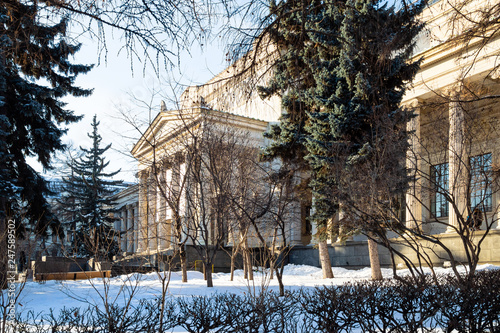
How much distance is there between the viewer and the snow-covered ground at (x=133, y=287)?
1148 centimetres

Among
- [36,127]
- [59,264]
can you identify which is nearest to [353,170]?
[36,127]

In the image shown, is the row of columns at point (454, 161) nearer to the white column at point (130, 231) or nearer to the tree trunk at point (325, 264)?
the tree trunk at point (325, 264)

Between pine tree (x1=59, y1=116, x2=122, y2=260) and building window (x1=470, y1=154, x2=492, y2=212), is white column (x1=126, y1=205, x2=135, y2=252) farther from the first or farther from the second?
building window (x1=470, y1=154, x2=492, y2=212)

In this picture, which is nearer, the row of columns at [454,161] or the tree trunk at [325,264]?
the row of columns at [454,161]

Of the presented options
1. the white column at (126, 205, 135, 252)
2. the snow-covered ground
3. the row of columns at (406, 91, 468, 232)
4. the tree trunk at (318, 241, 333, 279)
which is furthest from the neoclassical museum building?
the snow-covered ground

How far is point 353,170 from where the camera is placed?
48.3 ft

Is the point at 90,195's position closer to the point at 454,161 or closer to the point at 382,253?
the point at 382,253

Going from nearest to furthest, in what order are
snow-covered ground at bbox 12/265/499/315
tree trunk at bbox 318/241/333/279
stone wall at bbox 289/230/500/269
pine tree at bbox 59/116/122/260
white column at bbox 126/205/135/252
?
1. snow-covered ground at bbox 12/265/499/315
2. white column at bbox 126/205/135/252
3. stone wall at bbox 289/230/500/269
4. tree trunk at bbox 318/241/333/279
5. pine tree at bbox 59/116/122/260

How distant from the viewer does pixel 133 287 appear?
55.1 ft

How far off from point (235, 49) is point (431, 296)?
158 inches

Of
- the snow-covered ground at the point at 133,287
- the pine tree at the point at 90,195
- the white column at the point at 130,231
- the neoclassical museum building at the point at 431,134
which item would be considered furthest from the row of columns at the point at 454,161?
the pine tree at the point at 90,195

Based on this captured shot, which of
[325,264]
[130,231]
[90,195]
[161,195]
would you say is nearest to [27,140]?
[161,195]

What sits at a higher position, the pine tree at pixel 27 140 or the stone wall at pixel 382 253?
the pine tree at pixel 27 140

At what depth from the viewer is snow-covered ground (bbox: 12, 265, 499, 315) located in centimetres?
1148
